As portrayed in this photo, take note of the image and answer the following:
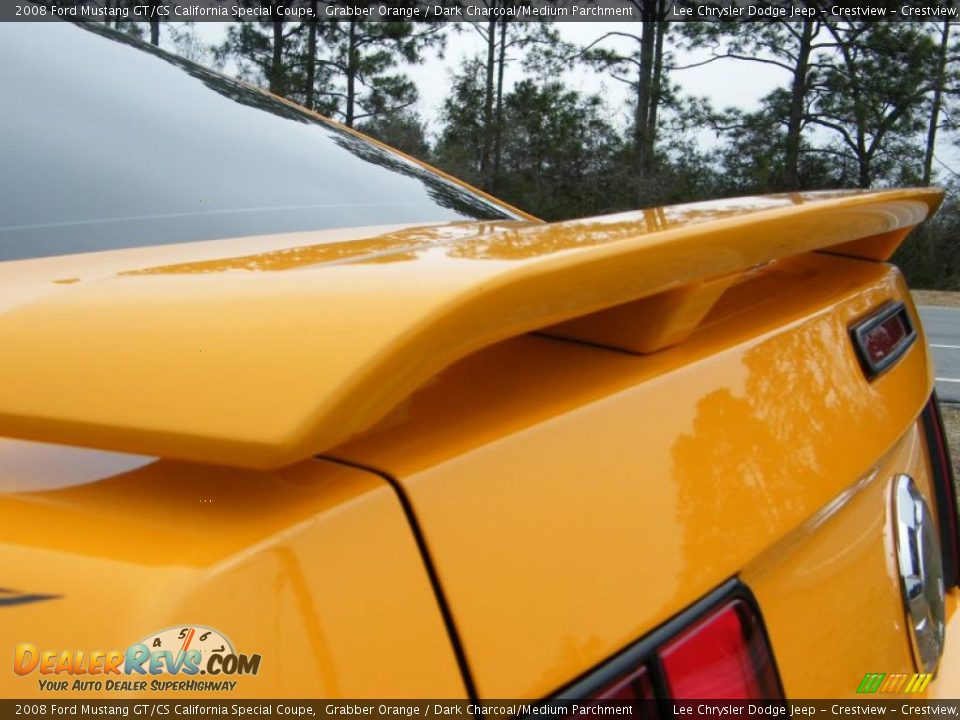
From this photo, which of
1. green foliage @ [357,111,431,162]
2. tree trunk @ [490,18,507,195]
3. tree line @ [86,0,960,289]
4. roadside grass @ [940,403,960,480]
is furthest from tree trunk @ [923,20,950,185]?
roadside grass @ [940,403,960,480]

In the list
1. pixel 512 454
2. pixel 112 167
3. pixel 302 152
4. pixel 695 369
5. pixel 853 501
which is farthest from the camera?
pixel 302 152

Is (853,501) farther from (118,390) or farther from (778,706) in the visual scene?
(118,390)

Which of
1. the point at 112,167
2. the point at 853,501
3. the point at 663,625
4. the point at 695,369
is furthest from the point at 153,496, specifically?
the point at 112,167

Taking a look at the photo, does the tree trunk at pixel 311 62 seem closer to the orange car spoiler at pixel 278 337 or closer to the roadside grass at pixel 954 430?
the roadside grass at pixel 954 430

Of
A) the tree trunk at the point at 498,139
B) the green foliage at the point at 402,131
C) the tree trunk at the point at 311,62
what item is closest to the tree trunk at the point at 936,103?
the tree trunk at the point at 498,139

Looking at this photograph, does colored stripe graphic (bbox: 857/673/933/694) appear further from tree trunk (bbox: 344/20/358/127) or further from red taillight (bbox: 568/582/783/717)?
tree trunk (bbox: 344/20/358/127)

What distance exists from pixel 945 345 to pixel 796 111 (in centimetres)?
1364

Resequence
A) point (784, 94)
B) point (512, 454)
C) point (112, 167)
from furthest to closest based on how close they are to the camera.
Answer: point (784, 94) → point (112, 167) → point (512, 454)

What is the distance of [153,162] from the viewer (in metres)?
1.35

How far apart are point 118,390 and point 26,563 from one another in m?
0.12

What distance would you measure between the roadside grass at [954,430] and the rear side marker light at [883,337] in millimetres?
3676

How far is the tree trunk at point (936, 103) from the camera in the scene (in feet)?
75.5

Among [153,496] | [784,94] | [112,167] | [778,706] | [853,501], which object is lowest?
[778,706]

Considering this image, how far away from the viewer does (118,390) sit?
20.8 inches
